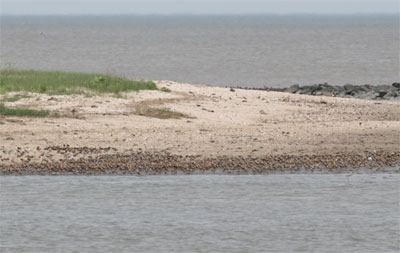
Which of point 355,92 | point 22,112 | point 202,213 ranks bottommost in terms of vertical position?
point 355,92

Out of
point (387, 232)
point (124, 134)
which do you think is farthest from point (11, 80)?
point (387, 232)

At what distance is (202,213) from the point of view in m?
16.0

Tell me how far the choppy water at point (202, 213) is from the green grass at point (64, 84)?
10073 mm

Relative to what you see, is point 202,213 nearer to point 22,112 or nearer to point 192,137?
point 192,137

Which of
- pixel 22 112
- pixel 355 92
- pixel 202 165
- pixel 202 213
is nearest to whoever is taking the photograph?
pixel 202 213

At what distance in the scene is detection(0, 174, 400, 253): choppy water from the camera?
46.4ft

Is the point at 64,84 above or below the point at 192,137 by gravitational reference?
above

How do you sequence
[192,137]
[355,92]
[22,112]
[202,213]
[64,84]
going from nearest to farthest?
[202,213] → [192,137] → [22,112] → [64,84] → [355,92]

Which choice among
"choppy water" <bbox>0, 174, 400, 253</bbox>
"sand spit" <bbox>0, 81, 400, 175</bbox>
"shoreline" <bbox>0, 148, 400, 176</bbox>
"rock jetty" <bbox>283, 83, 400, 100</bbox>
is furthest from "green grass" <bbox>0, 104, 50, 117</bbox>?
"rock jetty" <bbox>283, 83, 400, 100</bbox>

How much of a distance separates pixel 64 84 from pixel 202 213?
48.5 feet

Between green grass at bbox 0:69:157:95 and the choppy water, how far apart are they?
10.1 metres

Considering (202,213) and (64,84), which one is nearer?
(202,213)

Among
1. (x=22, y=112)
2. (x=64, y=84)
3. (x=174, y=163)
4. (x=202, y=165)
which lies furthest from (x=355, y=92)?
(x=174, y=163)

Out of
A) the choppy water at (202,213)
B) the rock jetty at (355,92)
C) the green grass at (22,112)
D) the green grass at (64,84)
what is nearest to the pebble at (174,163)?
the choppy water at (202,213)
